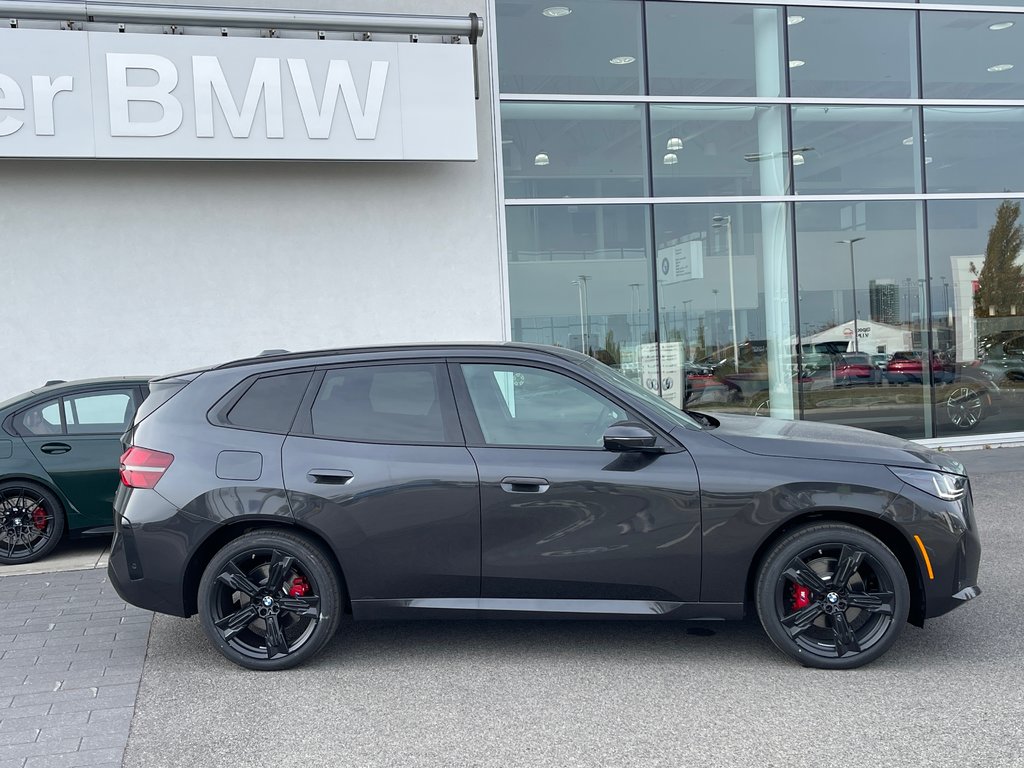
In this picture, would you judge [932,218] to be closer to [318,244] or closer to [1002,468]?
[1002,468]

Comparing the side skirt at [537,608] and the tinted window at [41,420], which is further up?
the tinted window at [41,420]

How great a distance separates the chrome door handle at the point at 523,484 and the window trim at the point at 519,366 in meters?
0.17

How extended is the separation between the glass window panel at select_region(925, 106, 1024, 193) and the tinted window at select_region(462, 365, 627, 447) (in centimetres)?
998

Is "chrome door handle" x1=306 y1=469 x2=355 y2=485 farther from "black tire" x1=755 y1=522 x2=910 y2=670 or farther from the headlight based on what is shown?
the headlight

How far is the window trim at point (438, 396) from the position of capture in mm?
4918

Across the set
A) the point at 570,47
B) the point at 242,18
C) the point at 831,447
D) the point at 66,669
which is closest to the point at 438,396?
the point at 831,447

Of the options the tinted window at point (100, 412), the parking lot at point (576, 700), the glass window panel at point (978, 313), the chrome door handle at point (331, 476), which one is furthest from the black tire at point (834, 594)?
the glass window panel at point (978, 313)

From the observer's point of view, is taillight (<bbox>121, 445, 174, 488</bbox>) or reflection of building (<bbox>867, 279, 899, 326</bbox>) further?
reflection of building (<bbox>867, 279, 899, 326</bbox>)

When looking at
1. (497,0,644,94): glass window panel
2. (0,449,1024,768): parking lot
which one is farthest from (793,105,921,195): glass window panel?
(0,449,1024,768): parking lot

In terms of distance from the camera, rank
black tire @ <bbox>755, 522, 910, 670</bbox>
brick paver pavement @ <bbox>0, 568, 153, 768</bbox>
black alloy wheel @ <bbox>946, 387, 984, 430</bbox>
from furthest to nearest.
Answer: black alloy wheel @ <bbox>946, 387, 984, 430</bbox> → black tire @ <bbox>755, 522, 910, 670</bbox> → brick paver pavement @ <bbox>0, 568, 153, 768</bbox>

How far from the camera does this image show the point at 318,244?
1120 centimetres

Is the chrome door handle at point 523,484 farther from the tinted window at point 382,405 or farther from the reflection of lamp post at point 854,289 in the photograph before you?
the reflection of lamp post at point 854,289

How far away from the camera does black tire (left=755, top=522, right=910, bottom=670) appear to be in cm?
462

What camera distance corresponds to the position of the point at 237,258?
11.0 meters
